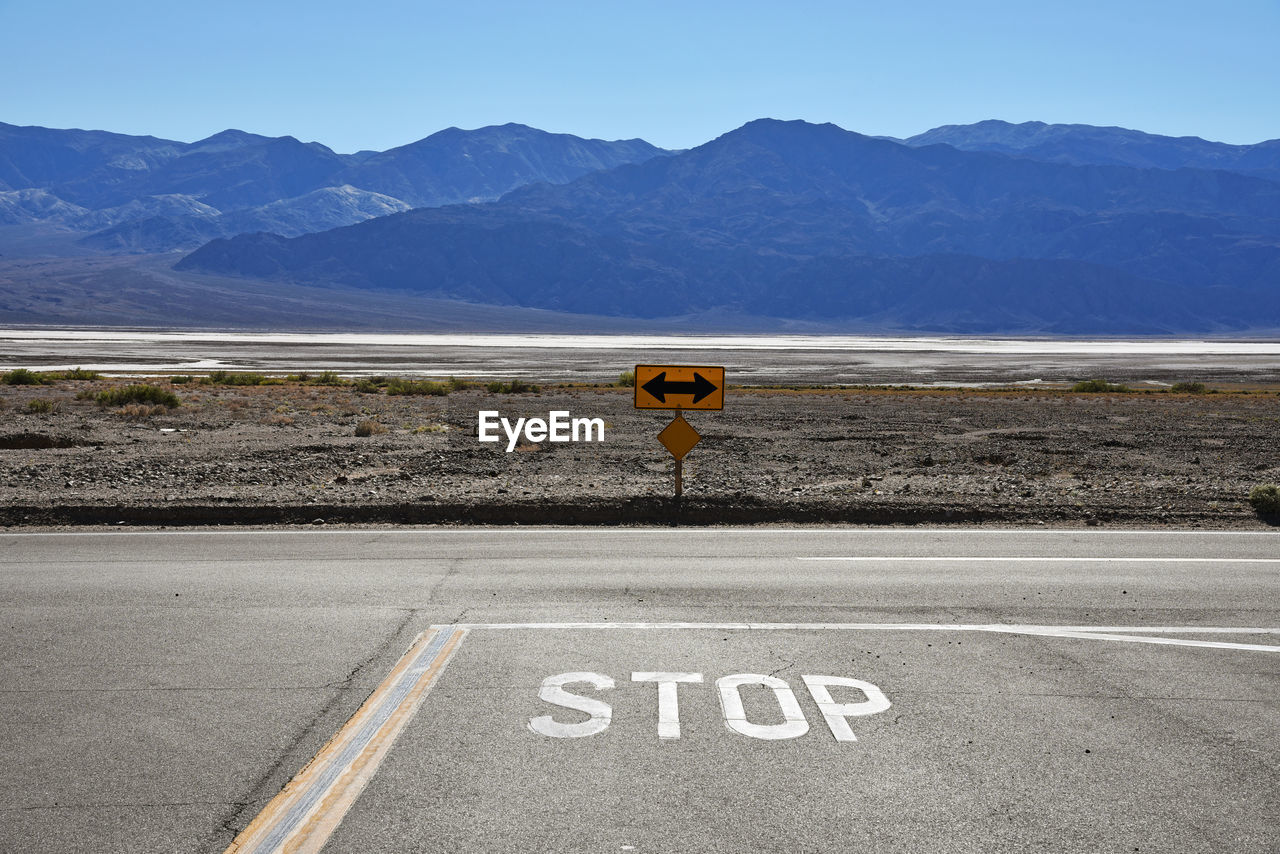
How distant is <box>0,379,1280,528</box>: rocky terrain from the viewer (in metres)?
14.5

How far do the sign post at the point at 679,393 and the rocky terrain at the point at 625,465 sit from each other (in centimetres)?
76

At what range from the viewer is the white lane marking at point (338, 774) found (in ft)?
14.8

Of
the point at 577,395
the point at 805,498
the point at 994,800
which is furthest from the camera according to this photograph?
the point at 577,395

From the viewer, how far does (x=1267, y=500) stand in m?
14.7

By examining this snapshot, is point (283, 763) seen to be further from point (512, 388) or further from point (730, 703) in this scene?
point (512, 388)

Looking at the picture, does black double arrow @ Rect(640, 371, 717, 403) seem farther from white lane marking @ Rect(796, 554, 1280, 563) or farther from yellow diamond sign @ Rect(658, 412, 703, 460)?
white lane marking @ Rect(796, 554, 1280, 563)

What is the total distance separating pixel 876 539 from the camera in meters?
12.5

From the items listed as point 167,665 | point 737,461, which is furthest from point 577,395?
point 167,665

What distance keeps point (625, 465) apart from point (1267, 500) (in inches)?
406

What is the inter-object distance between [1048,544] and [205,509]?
10.1m

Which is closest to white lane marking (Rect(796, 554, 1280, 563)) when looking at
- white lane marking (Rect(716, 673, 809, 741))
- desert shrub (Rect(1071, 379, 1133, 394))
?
white lane marking (Rect(716, 673, 809, 741))

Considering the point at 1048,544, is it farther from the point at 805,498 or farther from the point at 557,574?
the point at 557,574

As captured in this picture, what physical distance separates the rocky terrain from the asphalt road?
155 inches

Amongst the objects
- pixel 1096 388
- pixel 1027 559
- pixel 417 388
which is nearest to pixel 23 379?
pixel 417 388
